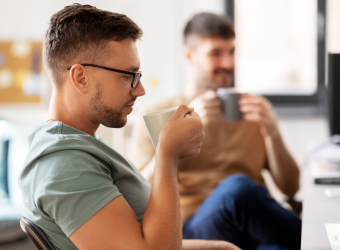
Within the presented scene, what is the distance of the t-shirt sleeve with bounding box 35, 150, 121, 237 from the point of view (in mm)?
718

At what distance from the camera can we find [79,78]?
0.87 metres

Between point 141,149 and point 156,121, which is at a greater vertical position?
point 156,121

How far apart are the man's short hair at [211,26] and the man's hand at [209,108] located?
16.8 inches

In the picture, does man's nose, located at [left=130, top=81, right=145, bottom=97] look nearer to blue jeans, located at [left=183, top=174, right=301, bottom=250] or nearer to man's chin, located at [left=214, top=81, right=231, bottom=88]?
blue jeans, located at [left=183, top=174, right=301, bottom=250]

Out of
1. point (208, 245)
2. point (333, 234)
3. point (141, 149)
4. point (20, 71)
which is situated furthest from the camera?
point (20, 71)

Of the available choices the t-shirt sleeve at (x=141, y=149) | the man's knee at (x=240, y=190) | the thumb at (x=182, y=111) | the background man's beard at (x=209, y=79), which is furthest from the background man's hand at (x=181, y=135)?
the background man's beard at (x=209, y=79)

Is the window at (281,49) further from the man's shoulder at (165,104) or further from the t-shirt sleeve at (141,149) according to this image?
the t-shirt sleeve at (141,149)

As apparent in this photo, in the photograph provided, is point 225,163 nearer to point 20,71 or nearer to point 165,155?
point 165,155

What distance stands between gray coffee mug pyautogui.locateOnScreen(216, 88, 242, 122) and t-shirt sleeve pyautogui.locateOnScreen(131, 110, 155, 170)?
0.35 metres

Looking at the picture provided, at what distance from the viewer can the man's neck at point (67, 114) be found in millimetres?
908

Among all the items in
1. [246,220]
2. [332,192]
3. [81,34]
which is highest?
[81,34]

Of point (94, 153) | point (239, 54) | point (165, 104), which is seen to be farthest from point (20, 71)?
point (94, 153)

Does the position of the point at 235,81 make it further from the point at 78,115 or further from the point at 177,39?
the point at 78,115

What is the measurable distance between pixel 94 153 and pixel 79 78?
18 centimetres
